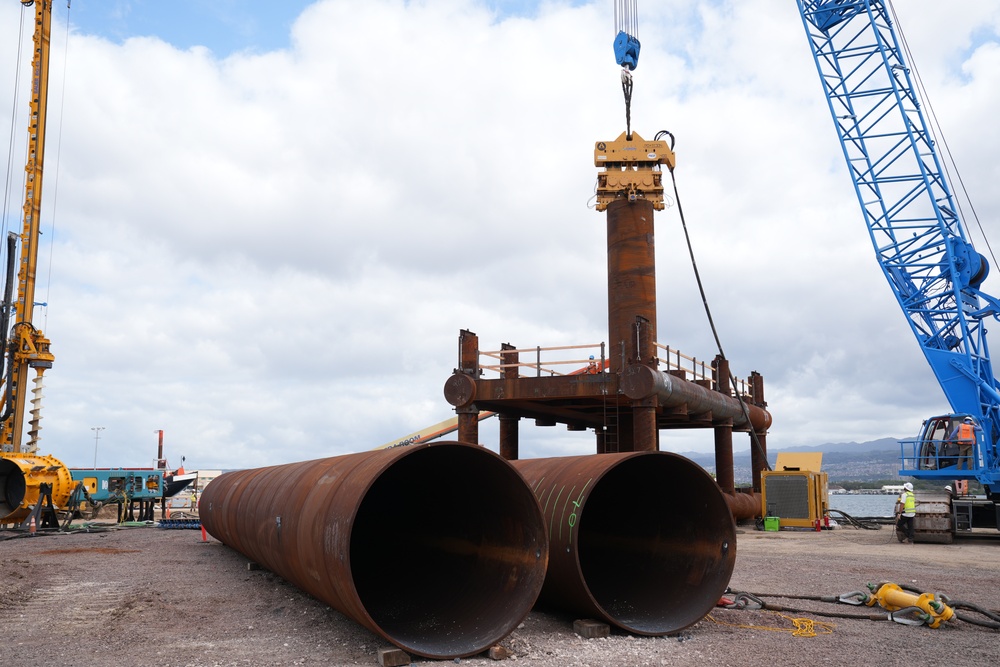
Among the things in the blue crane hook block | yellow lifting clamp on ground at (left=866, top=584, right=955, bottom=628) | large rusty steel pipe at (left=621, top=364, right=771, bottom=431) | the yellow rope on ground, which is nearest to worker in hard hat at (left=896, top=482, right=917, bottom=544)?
large rusty steel pipe at (left=621, top=364, right=771, bottom=431)

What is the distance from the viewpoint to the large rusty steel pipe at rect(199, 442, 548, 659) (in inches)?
301

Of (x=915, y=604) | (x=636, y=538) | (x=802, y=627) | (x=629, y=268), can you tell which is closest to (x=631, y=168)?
(x=629, y=268)

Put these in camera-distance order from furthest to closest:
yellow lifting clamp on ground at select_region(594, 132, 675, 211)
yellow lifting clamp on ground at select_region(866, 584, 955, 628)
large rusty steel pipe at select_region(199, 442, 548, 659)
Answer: yellow lifting clamp on ground at select_region(594, 132, 675, 211), yellow lifting clamp on ground at select_region(866, 584, 955, 628), large rusty steel pipe at select_region(199, 442, 548, 659)

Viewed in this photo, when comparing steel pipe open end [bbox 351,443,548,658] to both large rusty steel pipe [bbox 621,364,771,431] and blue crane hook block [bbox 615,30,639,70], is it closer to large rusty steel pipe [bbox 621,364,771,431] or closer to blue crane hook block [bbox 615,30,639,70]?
large rusty steel pipe [bbox 621,364,771,431]

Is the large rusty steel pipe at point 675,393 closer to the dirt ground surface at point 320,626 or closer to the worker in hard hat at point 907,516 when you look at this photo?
the worker in hard hat at point 907,516

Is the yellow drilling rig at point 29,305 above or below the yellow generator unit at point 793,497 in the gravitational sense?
above

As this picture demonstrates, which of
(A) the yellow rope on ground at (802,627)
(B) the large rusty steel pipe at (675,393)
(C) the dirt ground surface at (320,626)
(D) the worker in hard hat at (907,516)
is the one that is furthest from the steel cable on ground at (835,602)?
(D) the worker in hard hat at (907,516)

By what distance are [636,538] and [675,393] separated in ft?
45.4

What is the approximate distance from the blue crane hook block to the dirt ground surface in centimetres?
1895

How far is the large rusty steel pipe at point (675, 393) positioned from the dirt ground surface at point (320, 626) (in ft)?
24.5

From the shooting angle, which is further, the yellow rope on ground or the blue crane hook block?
the blue crane hook block

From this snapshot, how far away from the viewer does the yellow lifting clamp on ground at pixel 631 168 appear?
1055 inches

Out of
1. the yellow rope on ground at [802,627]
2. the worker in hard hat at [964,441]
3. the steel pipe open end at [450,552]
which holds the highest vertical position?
the worker in hard hat at [964,441]

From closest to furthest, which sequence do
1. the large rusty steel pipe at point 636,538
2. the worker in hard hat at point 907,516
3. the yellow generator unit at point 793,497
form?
the large rusty steel pipe at point 636,538
the worker in hard hat at point 907,516
the yellow generator unit at point 793,497
